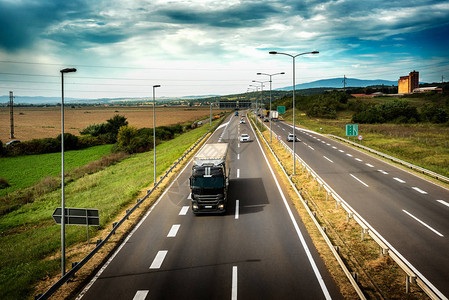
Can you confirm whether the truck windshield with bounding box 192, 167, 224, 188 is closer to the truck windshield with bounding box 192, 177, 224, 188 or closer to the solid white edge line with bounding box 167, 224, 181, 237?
the truck windshield with bounding box 192, 177, 224, 188

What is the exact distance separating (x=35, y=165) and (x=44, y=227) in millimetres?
36003

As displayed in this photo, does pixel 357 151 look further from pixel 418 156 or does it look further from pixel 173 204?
pixel 173 204

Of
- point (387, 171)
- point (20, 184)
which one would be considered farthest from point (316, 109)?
point (20, 184)

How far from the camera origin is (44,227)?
25.5m

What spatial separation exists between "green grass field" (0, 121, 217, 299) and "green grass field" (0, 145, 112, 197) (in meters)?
7.98

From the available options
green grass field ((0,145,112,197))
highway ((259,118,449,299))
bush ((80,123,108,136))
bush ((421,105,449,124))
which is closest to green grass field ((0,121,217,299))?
green grass field ((0,145,112,197))

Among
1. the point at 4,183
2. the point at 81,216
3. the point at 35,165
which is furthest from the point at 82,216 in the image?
the point at 35,165

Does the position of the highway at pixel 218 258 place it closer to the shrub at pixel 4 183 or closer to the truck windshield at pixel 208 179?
the truck windshield at pixel 208 179

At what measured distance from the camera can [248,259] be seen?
1398 cm

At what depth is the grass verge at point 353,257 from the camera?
→ 36.4 ft

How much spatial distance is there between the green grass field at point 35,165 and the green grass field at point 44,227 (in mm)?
7981

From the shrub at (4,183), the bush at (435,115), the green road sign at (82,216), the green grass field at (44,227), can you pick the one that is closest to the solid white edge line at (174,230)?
the green road sign at (82,216)

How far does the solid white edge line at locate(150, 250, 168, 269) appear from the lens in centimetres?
1359

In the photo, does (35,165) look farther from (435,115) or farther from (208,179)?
(435,115)
